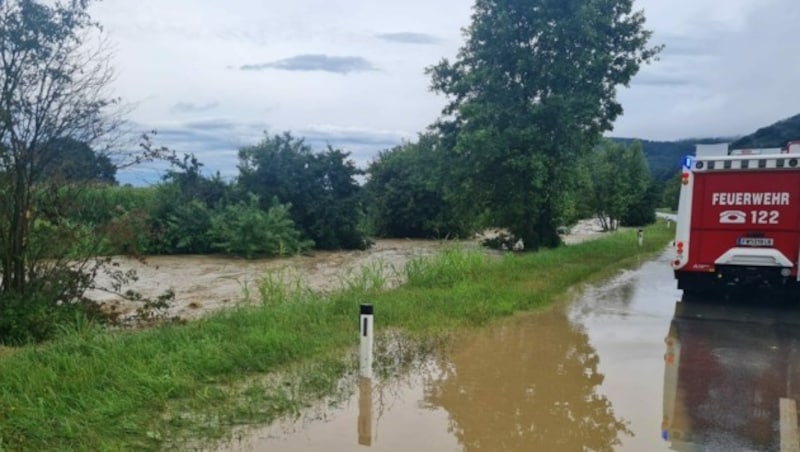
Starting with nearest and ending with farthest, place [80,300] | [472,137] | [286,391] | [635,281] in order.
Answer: [286,391]
[80,300]
[635,281]
[472,137]

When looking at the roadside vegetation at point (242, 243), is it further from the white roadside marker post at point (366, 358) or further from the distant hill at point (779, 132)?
the distant hill at point (779, 132)

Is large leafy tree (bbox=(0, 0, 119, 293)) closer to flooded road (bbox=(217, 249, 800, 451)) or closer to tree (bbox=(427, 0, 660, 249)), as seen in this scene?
flooded road (bbox=(217, 249, 800, 451))

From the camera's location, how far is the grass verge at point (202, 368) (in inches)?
207

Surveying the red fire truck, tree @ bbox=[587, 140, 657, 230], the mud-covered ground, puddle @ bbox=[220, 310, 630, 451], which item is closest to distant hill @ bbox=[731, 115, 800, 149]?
tree @ bbox=[587, 140, 657, 230]

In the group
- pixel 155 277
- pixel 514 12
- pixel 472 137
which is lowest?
pixel 155 277

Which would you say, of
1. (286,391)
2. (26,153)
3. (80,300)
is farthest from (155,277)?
(286,391)

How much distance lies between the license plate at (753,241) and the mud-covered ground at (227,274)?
22.9 feet

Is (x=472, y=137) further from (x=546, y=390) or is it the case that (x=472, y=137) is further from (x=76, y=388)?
(x=76, y=388)

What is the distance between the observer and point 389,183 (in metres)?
43.1

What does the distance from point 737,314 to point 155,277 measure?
16822mm

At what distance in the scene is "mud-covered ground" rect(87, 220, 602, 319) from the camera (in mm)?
14930

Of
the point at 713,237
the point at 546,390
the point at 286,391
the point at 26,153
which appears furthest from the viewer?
the point at 713,237

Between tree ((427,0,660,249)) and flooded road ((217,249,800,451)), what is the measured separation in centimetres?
1115

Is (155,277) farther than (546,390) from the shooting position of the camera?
Yes
